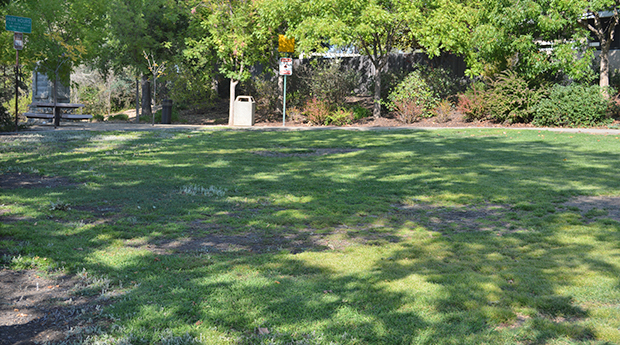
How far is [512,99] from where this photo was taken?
21.7 m

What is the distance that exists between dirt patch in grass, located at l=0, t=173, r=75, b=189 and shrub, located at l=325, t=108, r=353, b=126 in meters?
15.2

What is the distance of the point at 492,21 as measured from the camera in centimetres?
2178

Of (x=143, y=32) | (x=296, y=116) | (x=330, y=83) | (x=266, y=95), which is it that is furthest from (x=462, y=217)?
(x=143, y=32)

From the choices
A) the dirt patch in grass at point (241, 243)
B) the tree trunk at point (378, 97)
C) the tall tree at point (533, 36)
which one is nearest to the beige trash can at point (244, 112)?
the tree trunk at point (378, 97)

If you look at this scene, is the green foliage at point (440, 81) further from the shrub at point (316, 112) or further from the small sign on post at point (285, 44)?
the small sign on post at point (285, 44)

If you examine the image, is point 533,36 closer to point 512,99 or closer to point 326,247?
point 512,99

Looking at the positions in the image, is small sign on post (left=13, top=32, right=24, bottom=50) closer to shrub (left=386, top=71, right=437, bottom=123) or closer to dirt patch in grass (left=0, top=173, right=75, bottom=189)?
dirt patch in grass (left=0, top=173, right=75, bottom=189)

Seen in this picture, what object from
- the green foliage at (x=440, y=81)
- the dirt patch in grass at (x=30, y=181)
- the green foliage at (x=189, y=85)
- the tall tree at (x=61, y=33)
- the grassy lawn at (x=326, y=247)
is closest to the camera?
the grassy lawn at (x=326, y=247)

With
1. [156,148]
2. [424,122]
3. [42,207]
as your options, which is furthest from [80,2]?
[42,207]

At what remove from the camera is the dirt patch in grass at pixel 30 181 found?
8398mm

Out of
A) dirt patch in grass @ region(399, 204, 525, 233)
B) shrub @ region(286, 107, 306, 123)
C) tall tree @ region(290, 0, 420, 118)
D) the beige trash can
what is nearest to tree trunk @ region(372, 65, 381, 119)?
tall tree @ region(290, 0, 420, 118)

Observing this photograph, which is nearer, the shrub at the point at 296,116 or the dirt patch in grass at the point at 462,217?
the dirt patch in grass at the point at 462,217

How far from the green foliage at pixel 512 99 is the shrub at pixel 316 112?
686 cm

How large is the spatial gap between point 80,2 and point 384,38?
13664 mm
